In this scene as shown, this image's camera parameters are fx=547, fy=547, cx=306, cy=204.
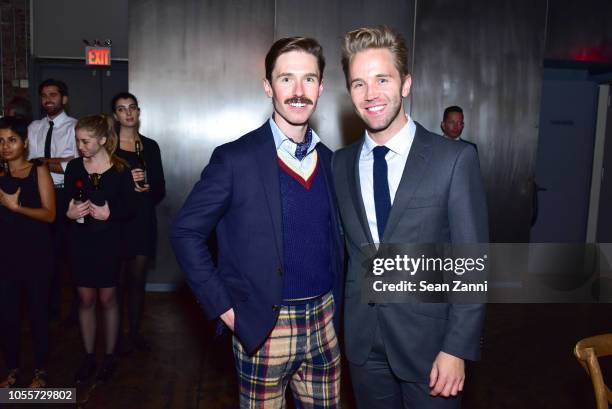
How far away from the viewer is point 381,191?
1.78m

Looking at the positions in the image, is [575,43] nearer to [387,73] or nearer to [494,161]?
[494,161]

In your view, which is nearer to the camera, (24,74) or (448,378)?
(448,378)

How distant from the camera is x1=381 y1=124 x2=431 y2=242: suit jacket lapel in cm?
171

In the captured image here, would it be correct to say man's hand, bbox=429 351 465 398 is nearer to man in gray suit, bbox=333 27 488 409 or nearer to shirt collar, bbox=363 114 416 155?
man in gray suit, bbox=333 27 488 409

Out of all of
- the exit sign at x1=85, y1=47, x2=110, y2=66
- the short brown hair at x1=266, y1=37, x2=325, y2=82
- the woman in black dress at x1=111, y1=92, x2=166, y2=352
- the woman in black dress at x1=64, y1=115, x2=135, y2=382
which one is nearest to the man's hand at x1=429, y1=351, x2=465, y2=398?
the short brown hair at x1=266, y1=37, x2=325, y2=82

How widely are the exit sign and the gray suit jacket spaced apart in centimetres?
667

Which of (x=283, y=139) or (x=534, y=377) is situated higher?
(x=283, y=139)

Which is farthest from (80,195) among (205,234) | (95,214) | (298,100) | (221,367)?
(298,100)

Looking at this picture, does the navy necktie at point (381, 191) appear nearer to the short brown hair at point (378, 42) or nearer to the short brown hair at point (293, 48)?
the short brown hair at point (378, 42)

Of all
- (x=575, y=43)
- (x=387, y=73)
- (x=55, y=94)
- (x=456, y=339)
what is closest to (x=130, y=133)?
(x=55, y=94)

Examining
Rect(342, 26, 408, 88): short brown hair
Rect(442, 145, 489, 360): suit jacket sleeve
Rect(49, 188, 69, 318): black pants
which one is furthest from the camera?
Rect(49, 188, 69, 318): black pants

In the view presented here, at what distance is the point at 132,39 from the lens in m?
5.02

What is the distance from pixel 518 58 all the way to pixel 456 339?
14.9 feet

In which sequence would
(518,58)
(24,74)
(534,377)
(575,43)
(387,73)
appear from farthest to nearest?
(24,74)
(575,43)
(518,58)
(534,377)
(387,73)
